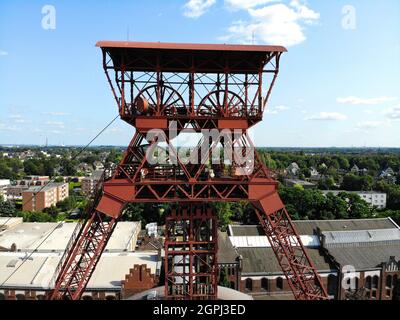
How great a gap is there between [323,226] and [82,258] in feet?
106

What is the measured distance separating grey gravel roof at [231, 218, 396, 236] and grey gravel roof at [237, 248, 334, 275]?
2.91 m

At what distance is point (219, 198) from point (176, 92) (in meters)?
4.08

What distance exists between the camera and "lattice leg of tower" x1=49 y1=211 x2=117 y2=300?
10.9 metres

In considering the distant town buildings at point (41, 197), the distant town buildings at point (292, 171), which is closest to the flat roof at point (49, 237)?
the distant town buildings at point (41, 197)

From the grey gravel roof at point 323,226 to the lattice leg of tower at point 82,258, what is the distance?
25046mm

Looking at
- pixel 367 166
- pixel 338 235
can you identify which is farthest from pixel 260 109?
pixel 367 166

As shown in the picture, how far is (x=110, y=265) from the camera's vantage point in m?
27.3

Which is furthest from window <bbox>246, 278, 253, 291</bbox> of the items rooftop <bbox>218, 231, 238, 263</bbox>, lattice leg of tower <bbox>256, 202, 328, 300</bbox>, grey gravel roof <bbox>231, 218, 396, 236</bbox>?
lattice leg of tower <bbox>256, 202, 328, 300</bbox>

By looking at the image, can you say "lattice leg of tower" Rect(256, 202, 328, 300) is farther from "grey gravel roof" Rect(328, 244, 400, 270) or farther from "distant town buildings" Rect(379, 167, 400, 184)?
"distant town buildings" Rect(379, 167, 400, 184)

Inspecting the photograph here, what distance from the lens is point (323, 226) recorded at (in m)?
37.7

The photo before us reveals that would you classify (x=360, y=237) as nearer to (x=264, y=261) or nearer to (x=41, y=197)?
(x=264, y=261)

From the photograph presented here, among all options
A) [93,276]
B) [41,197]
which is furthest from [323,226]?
[41,197]

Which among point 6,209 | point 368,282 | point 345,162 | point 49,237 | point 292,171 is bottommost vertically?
point 368,282
